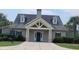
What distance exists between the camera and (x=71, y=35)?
26500 mm

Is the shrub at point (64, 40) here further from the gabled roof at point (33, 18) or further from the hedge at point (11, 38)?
the hedge at point (11, 38)

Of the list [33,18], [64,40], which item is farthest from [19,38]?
[64,40]

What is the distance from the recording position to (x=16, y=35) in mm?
26516

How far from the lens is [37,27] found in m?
26.5

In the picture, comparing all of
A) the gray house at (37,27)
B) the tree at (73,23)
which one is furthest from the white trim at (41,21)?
the tree at (73,23)

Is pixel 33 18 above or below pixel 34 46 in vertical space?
above

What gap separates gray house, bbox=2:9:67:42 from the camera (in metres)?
26.4

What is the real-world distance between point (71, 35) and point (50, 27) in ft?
1.48

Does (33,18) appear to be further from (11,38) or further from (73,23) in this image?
(73,23)

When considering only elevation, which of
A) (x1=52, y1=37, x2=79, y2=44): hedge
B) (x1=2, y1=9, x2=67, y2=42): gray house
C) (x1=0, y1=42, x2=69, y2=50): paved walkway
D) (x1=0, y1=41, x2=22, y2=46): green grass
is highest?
(x1=2, y1=9, x2=67, y2=42): gray house

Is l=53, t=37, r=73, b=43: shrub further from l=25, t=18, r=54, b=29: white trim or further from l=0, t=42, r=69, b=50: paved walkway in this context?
l=25, t=18, r=54, b=29: white trim

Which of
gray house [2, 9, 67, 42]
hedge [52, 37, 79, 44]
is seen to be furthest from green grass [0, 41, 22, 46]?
hedge [52, 37, 79, 44]
